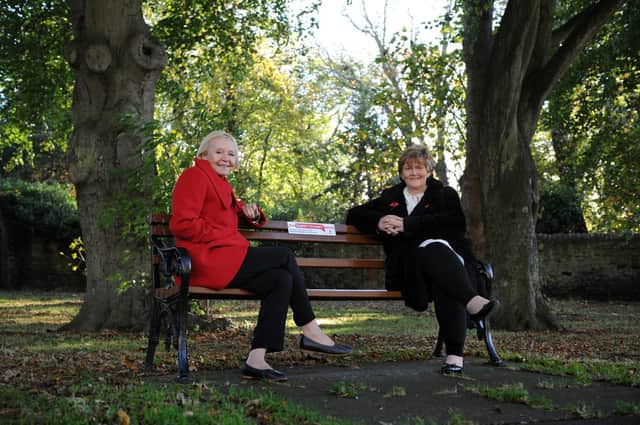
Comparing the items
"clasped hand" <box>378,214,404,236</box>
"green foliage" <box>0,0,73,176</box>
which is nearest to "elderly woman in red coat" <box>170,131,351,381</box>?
"clasped hand" <box>378,214,404,236</box>

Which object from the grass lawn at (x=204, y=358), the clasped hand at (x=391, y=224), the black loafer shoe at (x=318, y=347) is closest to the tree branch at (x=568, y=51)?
the grass lawn at (x=204, y=358)

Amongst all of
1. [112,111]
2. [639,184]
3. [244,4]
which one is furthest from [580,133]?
[112,111]

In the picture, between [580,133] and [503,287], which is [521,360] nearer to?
[503,287]

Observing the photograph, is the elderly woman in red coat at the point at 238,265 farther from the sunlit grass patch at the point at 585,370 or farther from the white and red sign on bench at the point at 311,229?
the sunlit grass patch at the point at 585,370

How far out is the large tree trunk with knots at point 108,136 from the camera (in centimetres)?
1046

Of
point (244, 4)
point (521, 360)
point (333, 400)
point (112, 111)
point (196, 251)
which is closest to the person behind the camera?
point (333, 400)

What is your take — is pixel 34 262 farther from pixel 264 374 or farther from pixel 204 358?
pixel 264 374

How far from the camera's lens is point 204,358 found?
6.67 m

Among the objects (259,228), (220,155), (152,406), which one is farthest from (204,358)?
(152,406)

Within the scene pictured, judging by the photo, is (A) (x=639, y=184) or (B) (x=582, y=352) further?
(A) (x=639, y=184)

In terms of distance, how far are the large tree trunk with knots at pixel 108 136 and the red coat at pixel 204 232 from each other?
5136 millimetres

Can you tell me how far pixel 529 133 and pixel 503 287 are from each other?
2.35 meters

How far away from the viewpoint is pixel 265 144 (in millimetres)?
25922

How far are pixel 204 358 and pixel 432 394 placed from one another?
2.62m
